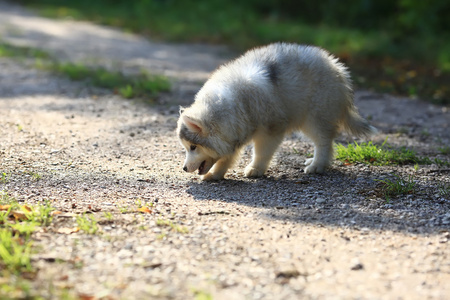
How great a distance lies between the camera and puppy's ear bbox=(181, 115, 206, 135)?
16.5 feet

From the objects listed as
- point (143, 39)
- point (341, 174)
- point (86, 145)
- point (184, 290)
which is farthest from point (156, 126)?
point (143, 39)

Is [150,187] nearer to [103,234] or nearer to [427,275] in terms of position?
[103,234]

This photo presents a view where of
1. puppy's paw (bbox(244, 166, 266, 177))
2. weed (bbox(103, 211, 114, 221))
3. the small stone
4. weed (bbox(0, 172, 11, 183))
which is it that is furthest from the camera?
puppy's paw (bbox(244, 166, 266, 177))

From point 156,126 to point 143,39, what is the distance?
30.7ft

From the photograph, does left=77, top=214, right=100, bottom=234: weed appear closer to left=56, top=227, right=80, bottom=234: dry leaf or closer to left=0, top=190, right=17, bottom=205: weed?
left=56, top=227, right=80, bottom=234: dry leaf

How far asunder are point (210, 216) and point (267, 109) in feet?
5.05

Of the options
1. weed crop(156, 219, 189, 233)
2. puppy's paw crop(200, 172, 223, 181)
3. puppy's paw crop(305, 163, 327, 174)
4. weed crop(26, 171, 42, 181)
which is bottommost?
weed crop(26, 171, 42, 181)

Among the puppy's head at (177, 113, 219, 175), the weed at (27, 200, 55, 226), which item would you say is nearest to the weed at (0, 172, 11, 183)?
the weed at (27, 200, 55, 226)

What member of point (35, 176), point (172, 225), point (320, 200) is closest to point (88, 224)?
point (172, 225)

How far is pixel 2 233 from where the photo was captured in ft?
11.6

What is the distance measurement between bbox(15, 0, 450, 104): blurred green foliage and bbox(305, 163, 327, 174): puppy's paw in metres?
4.45

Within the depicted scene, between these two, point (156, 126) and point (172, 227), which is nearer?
point (172, 227)

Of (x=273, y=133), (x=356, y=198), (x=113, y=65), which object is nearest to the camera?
(x=356, y=198)

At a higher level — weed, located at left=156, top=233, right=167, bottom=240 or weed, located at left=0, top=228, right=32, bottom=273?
weed, located at left=156, top=233, right=167, bottom=240
